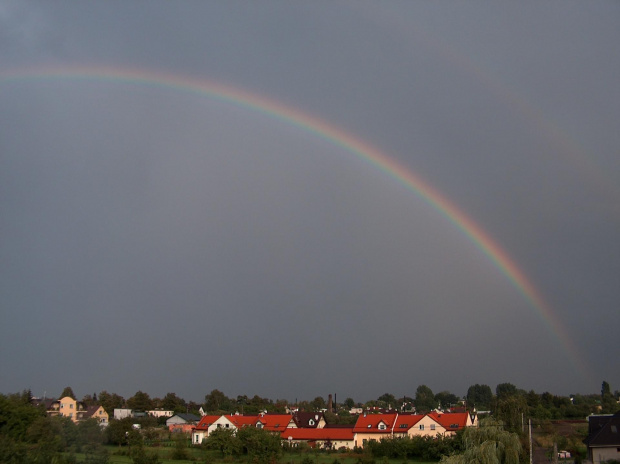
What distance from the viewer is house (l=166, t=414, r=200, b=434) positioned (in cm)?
7970

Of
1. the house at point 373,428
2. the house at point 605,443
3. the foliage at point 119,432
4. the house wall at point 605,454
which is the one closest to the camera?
the house wall at point 605,454

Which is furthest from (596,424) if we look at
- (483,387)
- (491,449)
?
(483,387)

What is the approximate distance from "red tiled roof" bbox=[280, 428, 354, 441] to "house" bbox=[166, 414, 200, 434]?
1736cm

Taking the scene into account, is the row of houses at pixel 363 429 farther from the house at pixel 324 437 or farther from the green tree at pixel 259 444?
the green tree at pixel 259 444

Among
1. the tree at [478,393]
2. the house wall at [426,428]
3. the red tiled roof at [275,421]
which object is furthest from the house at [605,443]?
the tree at [478,393]

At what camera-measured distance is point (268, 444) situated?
2063 inches

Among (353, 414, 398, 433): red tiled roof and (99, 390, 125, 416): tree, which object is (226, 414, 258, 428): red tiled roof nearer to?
(353, 414, 398, 433): red tiled roof

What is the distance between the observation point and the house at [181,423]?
79.7 meters

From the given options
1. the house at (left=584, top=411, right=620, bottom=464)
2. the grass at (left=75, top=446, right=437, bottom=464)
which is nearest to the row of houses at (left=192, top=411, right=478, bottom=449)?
the grass at (left=75, top=446, right=437, bottom=464)

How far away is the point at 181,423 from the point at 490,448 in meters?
66.3

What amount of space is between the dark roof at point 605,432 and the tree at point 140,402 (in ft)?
278

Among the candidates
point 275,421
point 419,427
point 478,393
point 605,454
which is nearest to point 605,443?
point 605,454

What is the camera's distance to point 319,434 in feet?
216

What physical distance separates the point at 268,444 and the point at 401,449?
491 inches
